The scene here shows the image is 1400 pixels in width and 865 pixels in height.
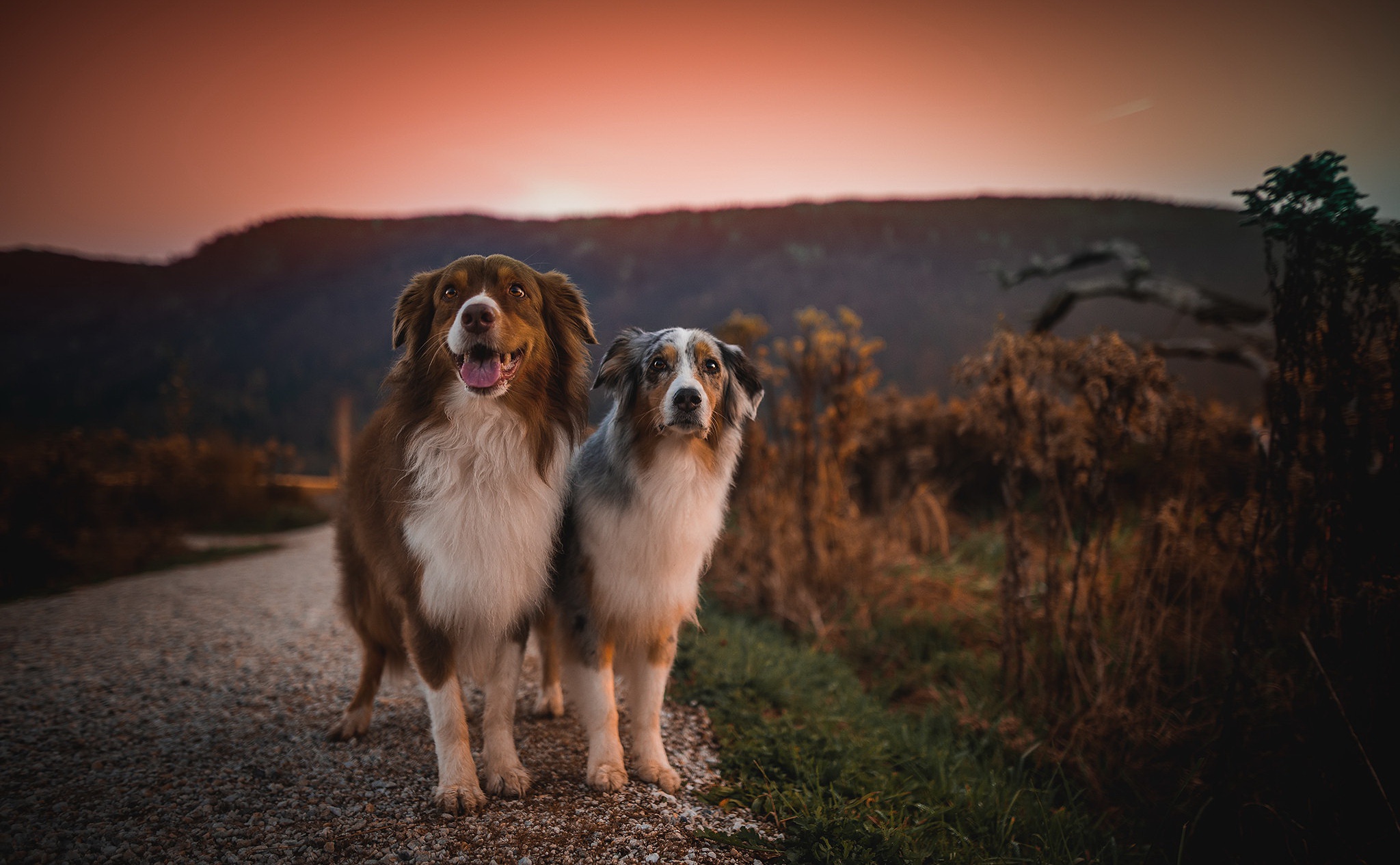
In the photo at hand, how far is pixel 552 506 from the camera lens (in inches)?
122

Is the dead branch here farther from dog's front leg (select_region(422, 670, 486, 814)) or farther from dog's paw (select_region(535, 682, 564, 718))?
dog's front leg (select_region(422, 670, 486, 814))

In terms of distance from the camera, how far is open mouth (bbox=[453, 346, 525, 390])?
276 cm

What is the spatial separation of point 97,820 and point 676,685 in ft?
9.47

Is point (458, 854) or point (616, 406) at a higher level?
point (616, 406)

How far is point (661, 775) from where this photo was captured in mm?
3201

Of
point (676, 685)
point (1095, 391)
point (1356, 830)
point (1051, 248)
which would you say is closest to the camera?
point (1356, 830)

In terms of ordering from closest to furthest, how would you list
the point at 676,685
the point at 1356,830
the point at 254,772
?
the point at 1356,830
the point at 254,772
the point at 676,685

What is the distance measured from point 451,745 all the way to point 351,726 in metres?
1.07

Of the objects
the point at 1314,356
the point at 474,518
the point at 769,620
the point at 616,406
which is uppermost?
the point at 1314,356

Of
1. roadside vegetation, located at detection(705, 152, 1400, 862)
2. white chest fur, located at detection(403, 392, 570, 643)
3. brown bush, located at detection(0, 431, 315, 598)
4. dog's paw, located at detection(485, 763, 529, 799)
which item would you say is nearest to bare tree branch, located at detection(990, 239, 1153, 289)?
roadside vegetation, located at detection(705, 152, 1400, 862)

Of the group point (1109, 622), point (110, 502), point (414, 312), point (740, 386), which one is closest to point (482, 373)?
point (414, 312)

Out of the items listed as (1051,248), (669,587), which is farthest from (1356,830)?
(1051,248)

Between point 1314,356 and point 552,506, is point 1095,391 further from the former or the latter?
point 552,506

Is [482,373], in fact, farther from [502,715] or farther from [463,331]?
[502,715]
